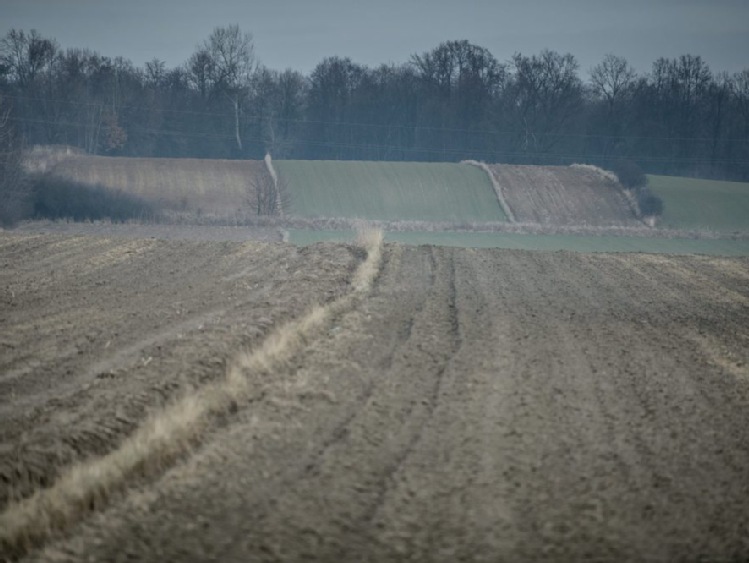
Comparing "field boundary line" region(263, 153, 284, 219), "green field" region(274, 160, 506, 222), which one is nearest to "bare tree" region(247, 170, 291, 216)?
"field boundary line" region(263, 153, 284, 219)

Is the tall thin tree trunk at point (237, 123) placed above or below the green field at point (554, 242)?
above

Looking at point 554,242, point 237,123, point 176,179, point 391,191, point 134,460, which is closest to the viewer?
point 134,460

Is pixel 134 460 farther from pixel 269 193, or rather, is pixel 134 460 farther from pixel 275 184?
pixel 275 184

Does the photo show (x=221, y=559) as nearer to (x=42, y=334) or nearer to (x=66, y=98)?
(x=42, y=334)

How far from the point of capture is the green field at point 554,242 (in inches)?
1518

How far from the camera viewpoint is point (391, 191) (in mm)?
59031

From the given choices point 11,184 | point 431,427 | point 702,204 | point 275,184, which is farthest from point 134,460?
point 702,204

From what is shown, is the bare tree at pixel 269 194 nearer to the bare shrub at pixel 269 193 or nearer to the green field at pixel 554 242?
the bare shrub at pixel 269 193

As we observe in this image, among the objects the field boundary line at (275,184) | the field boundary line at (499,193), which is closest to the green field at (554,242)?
the field boundary line at (499,193)

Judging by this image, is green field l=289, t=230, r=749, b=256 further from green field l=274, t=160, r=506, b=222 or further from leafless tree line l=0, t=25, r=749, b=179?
leafless tree line l=0, t=25, r=749, b=179

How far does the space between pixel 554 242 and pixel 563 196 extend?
1701 cm

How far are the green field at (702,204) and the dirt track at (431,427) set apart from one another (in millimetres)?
34971

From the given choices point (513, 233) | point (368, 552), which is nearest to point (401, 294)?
point (368, 552)

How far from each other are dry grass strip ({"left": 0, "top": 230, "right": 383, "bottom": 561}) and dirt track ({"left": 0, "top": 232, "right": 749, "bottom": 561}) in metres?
0.27
